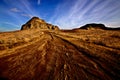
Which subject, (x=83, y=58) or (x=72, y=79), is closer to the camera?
(x=72, y=79)

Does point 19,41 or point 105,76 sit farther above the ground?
point 19,41

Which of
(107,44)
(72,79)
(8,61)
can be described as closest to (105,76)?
(72,79)

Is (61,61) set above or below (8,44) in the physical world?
below

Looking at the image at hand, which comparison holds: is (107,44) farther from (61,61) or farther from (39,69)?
(39,69)

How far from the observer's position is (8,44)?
13.2m

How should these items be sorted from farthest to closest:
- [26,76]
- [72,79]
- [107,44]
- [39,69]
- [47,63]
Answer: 1. [107,44]
2. [47,63]
3. [39,69]
4. [26,76]
5. [72,79]

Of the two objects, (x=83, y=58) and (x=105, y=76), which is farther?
(x=83, y=58)

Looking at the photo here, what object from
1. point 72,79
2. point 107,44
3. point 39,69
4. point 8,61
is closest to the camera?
point 72,79

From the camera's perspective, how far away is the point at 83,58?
9.18 meters

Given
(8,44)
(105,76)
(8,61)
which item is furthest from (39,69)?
(8,44)

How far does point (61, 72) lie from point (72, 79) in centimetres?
108

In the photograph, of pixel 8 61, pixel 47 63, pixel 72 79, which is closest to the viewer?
pixel 72 79

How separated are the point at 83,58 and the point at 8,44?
32.4 ft

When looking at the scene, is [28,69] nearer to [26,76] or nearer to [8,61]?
[26,76]
